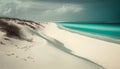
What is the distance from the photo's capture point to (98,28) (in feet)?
7.71

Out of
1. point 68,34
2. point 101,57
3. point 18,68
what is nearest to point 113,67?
point 101,57

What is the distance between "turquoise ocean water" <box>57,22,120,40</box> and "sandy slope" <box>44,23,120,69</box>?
67mm

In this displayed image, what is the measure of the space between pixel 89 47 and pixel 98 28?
20 centimetres

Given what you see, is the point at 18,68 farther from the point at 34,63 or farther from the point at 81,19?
the point at 81,19

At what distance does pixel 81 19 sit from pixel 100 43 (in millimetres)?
295

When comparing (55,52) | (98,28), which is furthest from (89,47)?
(55,52)

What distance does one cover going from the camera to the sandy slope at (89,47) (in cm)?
230

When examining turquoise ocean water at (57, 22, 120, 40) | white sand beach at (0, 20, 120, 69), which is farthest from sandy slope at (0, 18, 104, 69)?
turquoise ocean water at (57, 22, 120, 40)

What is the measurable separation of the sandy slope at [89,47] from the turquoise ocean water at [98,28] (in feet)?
0.22

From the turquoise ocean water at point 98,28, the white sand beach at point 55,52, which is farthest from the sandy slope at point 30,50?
the turquoise ocean water at point 98,28

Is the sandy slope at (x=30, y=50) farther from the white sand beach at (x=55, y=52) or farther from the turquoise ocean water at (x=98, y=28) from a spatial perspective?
the turquoise ocean water at (x=98, y=28)

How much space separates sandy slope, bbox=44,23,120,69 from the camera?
2.30 metres

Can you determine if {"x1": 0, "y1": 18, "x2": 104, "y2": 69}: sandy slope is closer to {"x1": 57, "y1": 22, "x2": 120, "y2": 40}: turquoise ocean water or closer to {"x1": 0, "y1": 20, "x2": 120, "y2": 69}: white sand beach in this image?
→ {"x1": 0, "y1": 20, "x2": 120, "y2": 69}: white sand beach

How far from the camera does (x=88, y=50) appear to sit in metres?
2.32
